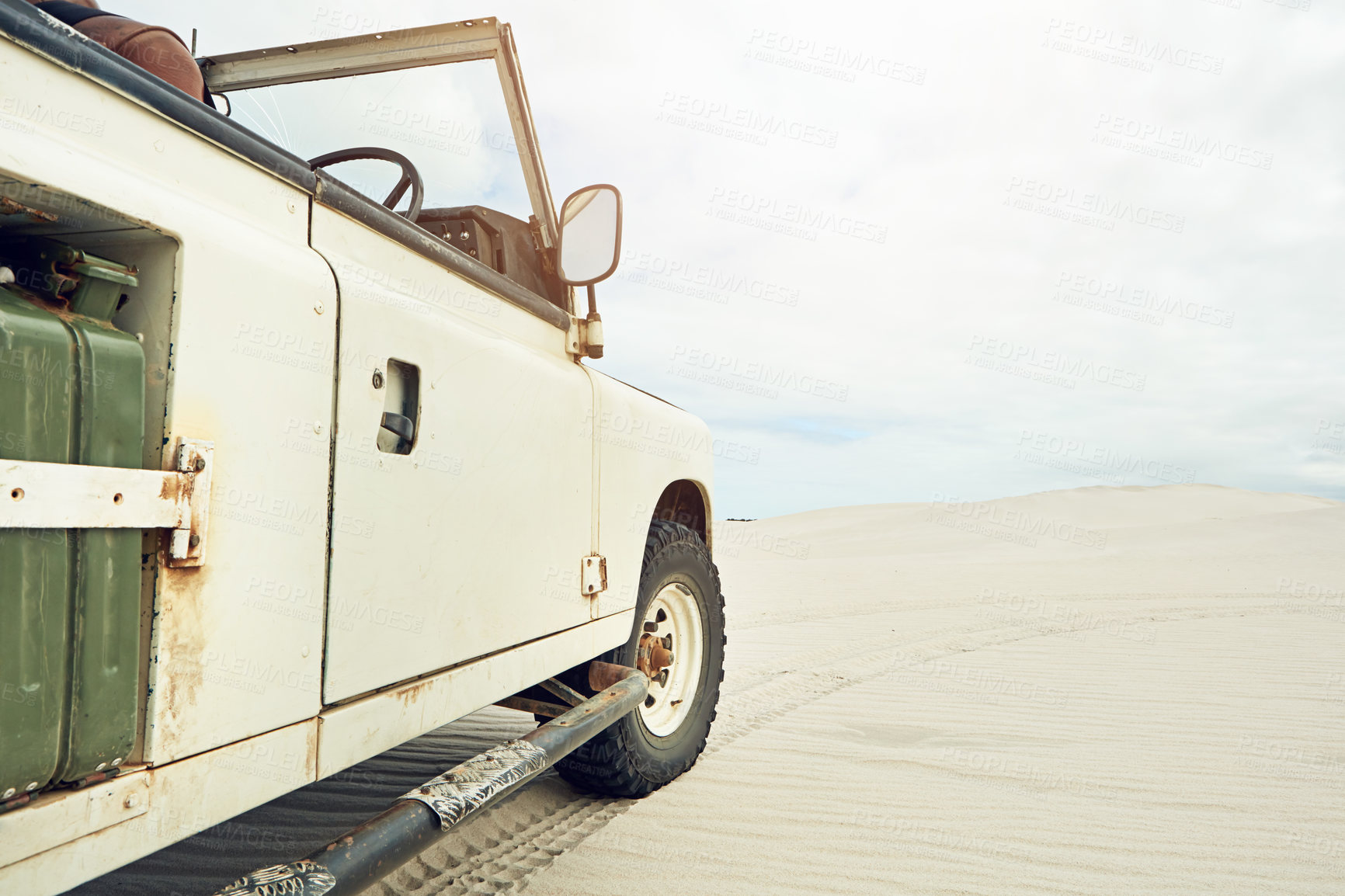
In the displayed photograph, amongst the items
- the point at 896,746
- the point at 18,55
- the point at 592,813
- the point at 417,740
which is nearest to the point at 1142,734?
the point at 896,746

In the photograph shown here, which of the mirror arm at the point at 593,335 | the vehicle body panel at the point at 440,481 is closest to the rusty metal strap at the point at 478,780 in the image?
the vehicle body panel at the point at 440,481

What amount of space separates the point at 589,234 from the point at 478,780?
169cm

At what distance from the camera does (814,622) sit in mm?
9289

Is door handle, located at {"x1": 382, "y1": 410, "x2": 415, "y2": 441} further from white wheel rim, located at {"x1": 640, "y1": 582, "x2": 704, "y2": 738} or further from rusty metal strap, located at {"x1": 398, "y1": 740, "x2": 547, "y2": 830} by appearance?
white wheel rim, located at {"x1": 640, "y1": 582, "x2": 704, "y2": 738}

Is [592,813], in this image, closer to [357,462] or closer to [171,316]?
[357,462]

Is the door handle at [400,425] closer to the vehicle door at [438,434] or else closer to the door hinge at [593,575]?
the vehicle door at [438,434]

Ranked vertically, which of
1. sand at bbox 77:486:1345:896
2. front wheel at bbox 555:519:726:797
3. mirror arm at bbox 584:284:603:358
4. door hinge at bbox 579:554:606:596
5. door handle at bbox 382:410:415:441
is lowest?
sand at bbox 77:486:1345:896

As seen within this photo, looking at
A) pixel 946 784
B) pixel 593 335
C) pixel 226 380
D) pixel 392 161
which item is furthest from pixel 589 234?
pixel 946 784

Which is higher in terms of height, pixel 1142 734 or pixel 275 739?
pixel 275 739

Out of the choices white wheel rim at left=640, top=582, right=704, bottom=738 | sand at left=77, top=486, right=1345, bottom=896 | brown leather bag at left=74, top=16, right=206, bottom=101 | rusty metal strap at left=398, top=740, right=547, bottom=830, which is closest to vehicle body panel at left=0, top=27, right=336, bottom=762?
rusty metal strap at left=398, top=740, right=547, bottom=830

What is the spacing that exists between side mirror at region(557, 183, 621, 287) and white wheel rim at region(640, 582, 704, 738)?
4.74 feet

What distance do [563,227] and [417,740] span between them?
265 centimetres

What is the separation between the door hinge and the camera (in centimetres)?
262

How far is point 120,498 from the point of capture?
1108 millimetres
